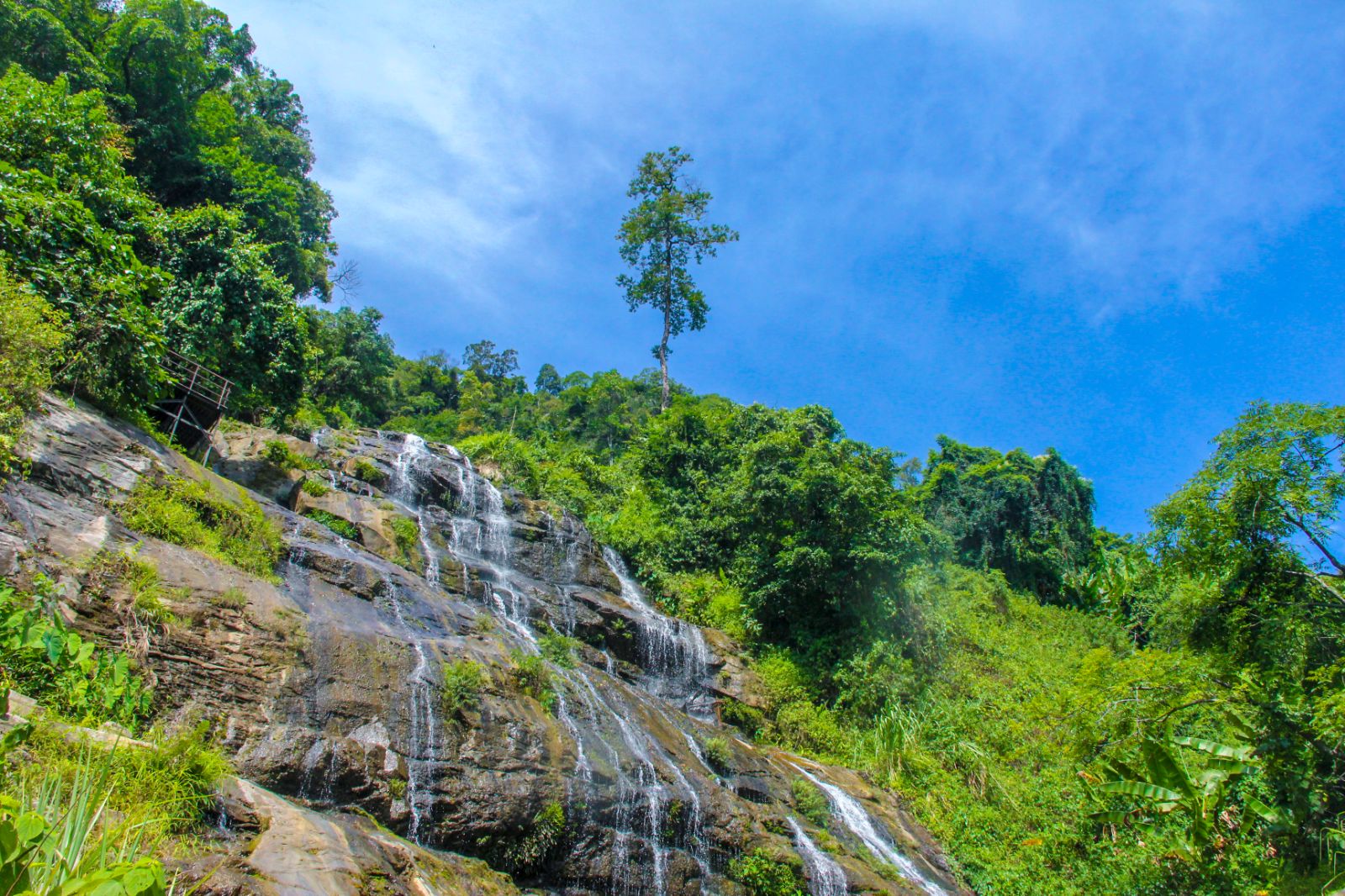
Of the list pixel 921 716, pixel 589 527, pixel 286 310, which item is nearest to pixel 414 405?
pixel 589 527

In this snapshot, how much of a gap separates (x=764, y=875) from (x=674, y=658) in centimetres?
760

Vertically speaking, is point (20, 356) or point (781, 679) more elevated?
point (20, 356)

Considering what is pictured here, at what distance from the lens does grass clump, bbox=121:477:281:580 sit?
9898mm

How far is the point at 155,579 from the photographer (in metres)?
8.52

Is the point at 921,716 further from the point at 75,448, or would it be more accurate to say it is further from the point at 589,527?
the point at 75,448

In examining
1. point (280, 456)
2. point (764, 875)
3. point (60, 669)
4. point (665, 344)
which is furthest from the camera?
point (665, 344)

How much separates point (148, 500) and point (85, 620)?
295 cm

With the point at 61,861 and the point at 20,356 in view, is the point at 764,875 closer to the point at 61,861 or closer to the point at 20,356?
the point at 61,861

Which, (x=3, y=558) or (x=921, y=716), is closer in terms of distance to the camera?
(x=3, y=558)

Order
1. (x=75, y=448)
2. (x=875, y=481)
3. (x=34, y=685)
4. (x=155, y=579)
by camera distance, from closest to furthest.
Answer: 1. (x=34, y=685)
2. (x=155, y=579)
3. (x=75, y=448)
4. (x=875, y=481)

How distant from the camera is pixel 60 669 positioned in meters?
6.69

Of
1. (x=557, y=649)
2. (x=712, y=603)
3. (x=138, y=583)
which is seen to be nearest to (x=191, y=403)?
(x=138, y=583)

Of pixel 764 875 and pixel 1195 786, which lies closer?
pixel 1195 786

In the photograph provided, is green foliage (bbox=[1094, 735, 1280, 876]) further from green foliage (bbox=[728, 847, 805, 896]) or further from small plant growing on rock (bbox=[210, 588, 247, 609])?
small plant growing on rock (bbox=[210, 588, 247, 609])
